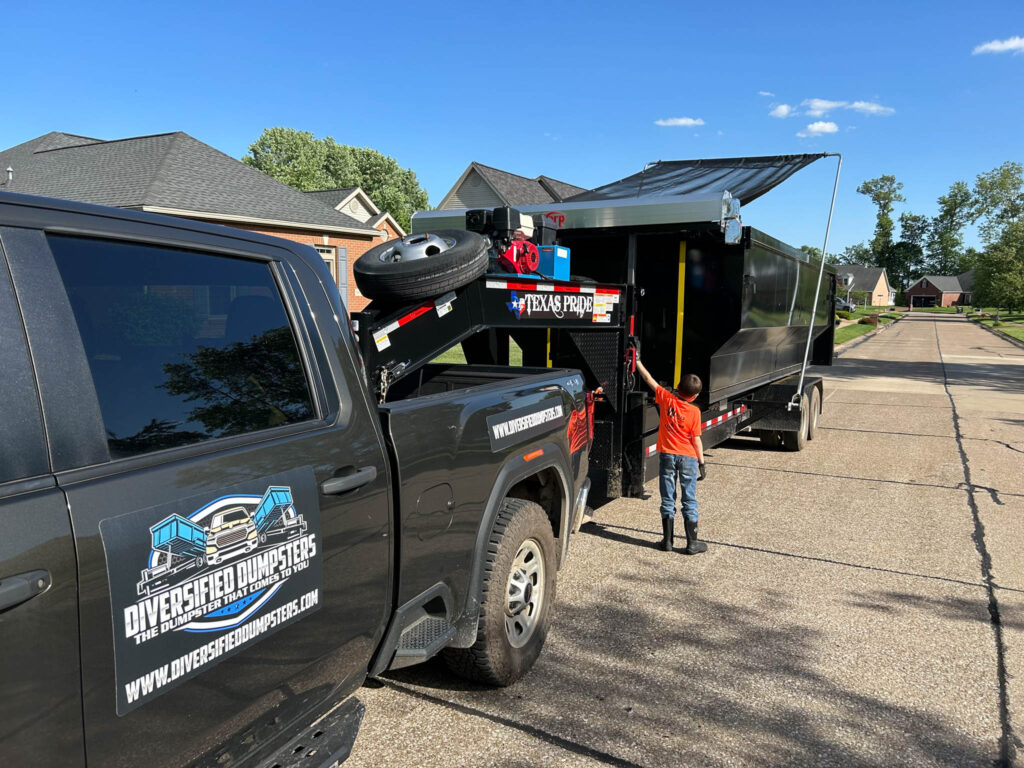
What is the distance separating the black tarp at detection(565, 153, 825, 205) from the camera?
23.4ft

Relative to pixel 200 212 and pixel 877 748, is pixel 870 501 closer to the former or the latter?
pixel 877 748

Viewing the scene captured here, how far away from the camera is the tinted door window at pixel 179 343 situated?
1.80 metres

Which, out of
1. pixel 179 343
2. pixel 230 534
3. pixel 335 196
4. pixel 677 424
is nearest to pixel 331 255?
pixel 335 196

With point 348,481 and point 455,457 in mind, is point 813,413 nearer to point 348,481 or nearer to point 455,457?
point 455,457

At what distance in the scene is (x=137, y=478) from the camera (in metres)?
1.76

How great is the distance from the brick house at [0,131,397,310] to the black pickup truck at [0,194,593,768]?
1608cm

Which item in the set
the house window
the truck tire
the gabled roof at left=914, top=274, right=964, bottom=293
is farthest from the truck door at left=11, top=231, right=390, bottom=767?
the gabled roof at left=914, top=274, right=964, bottom=293

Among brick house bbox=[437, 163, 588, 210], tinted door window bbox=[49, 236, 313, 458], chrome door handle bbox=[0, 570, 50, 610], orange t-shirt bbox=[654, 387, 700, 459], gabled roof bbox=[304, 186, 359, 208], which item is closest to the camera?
chrome door handle bbox=[0, 570, 50, 610]

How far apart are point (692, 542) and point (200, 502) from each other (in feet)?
14.8

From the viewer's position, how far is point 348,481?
7.71ft

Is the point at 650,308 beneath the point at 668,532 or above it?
above

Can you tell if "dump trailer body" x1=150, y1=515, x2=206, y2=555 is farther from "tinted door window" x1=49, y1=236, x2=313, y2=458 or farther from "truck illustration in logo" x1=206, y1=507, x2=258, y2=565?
"tinted door window" x1=49, y1=236, x2=313, y2=458

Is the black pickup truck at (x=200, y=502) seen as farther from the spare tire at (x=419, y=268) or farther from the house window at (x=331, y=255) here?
the house window at (x=331, y=255)

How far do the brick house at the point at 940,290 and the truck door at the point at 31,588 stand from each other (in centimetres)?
15667
